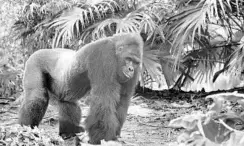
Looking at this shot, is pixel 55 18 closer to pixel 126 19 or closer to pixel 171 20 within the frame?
pixel 126 19

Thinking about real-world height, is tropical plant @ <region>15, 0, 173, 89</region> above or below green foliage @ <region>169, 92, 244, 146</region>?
above

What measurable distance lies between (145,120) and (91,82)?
5.92 feet

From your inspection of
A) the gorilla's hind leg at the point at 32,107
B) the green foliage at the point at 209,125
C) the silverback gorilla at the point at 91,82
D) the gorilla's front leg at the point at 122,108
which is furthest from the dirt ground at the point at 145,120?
the green foliage at the point at 209,125

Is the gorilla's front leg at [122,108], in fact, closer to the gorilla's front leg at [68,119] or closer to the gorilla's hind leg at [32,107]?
the gorilla's front leg at [68,119]

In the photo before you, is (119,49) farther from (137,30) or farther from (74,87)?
(137,30)

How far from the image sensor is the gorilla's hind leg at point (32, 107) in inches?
207

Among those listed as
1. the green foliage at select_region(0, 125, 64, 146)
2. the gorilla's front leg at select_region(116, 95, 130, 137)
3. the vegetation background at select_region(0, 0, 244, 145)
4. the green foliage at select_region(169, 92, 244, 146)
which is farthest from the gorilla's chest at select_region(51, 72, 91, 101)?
the green foliage at select_region(169, 92, 244, 146)

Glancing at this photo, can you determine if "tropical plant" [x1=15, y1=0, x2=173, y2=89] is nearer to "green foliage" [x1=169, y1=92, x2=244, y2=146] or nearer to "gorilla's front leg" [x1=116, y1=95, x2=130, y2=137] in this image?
"gorilla's front leg" [x1=116, y1=95, x2=130, y2=137]

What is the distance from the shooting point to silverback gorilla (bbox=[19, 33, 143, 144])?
460 cm

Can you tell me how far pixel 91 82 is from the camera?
15.8 ft

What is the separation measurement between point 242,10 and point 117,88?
2976mm

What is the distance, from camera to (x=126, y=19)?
7.21 m

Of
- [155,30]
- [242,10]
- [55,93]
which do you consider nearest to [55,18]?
[155,30]

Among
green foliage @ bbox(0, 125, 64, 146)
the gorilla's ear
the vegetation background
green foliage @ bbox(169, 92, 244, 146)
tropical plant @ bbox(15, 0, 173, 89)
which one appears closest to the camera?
green foliage @ bbox(169, 92, 244, 146)
